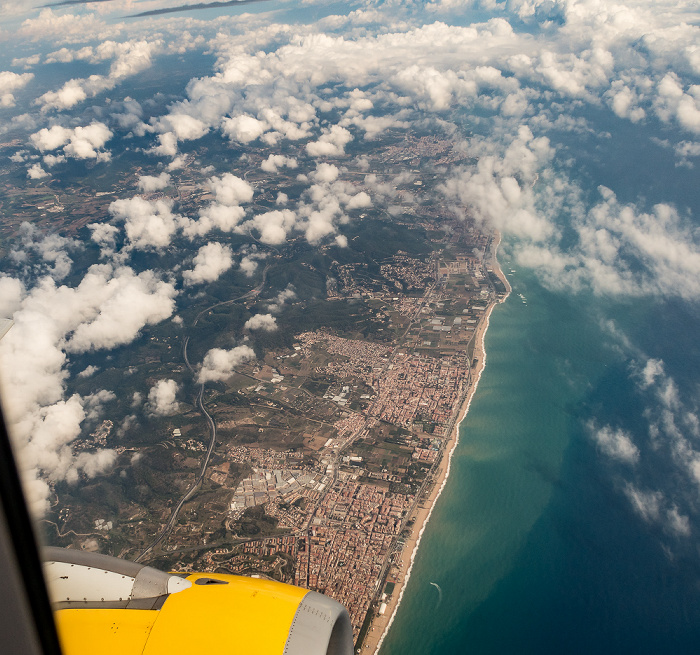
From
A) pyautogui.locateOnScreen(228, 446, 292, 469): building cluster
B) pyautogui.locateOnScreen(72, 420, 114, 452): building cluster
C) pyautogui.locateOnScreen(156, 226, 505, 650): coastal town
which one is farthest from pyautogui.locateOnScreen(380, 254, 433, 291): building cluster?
pyautogui.locateOnScreen(72, 420, 114, 452): building cluster

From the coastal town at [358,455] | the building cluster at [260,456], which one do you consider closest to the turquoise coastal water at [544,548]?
the coastal town at [358,455]

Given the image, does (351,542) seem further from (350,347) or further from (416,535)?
(350,347)

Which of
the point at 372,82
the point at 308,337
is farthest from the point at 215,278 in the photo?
the point at 372,82

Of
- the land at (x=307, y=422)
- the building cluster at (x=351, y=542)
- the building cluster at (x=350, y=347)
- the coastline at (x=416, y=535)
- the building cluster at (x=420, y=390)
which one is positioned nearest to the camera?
the coastline at (x=416, y=535)

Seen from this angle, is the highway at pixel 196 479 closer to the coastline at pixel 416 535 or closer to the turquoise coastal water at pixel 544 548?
the coastline at pixel 416 535

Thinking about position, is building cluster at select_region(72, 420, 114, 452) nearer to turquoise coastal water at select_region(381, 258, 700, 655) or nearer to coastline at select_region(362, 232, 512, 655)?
coastline at select_region(362, 232, 512, 655)

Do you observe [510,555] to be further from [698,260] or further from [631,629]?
[698,260]
